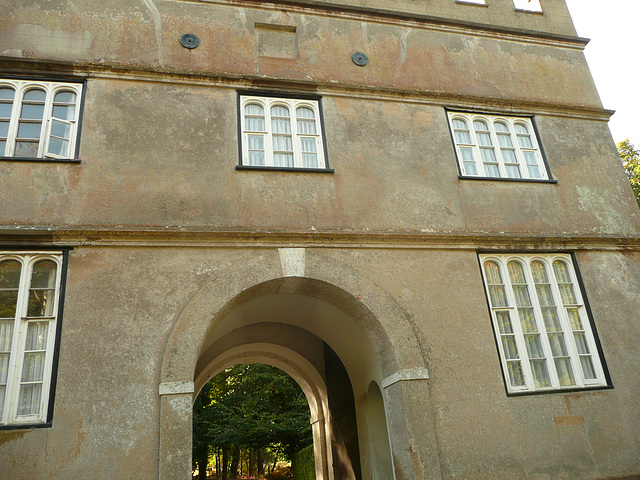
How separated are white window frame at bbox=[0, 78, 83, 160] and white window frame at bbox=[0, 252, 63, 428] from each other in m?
1.63

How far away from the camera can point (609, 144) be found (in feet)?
35.1

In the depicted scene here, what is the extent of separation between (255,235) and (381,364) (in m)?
2.84

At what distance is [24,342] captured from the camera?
269 inches

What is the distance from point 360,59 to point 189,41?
3.18 m

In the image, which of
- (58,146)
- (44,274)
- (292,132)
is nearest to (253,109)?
(292,132)

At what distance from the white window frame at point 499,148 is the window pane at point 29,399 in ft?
24.4

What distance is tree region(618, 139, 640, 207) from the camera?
16.3 m

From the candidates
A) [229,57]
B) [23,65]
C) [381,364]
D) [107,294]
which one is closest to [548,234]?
[381,364]

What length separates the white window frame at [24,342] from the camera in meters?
6.45

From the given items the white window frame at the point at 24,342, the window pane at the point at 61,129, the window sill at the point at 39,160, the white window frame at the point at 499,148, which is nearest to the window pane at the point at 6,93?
the window pane at the point at 61,129

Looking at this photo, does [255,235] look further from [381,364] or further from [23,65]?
[23,65]

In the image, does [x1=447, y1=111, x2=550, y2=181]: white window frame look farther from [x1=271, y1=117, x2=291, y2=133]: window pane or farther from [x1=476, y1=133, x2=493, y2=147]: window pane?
[x1=271, y1=117, x2=291, y2=133]: window pane

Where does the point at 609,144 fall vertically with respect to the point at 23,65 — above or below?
below

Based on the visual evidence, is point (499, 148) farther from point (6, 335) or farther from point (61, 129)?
point (6, 335)
